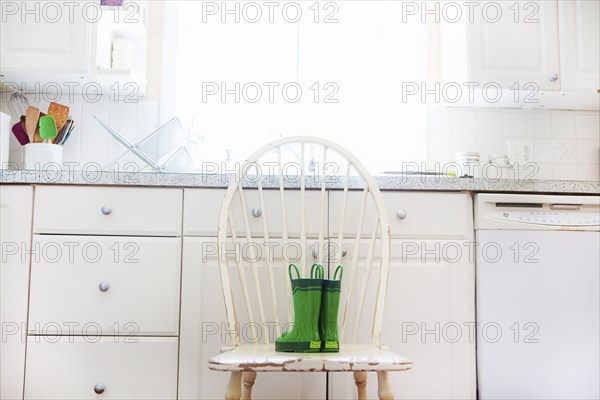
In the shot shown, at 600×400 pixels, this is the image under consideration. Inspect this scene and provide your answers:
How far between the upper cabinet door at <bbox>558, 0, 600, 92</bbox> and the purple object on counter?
6.93 ft

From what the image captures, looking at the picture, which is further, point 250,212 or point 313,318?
point 250,212

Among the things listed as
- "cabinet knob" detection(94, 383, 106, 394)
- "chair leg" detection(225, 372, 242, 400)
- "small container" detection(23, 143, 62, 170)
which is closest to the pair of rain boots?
"chair leg" detection(225, 372, 242, 400)

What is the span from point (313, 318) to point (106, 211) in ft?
2.57

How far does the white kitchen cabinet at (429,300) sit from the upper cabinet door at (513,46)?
729 mm

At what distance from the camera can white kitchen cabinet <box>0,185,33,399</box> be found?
201cm

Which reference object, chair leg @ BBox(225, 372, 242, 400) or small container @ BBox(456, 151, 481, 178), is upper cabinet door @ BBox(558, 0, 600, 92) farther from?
chair leg @ BBox(225, 372, 242, 400)

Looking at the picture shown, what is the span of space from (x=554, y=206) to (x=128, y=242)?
1.37 m

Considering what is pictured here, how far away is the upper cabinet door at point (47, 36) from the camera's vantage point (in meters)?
2.44

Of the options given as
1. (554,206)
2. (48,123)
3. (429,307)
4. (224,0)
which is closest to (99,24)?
(48,123)

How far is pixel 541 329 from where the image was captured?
207 cm

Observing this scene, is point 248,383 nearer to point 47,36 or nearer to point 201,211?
point 201,211

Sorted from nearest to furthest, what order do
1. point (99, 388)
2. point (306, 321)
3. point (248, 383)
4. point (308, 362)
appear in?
point (308, 362)
point (306, 321)
point (248, 383)
point (99, 388)

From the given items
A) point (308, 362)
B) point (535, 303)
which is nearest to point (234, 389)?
point (308, 362)

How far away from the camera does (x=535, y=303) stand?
2.08 metres
